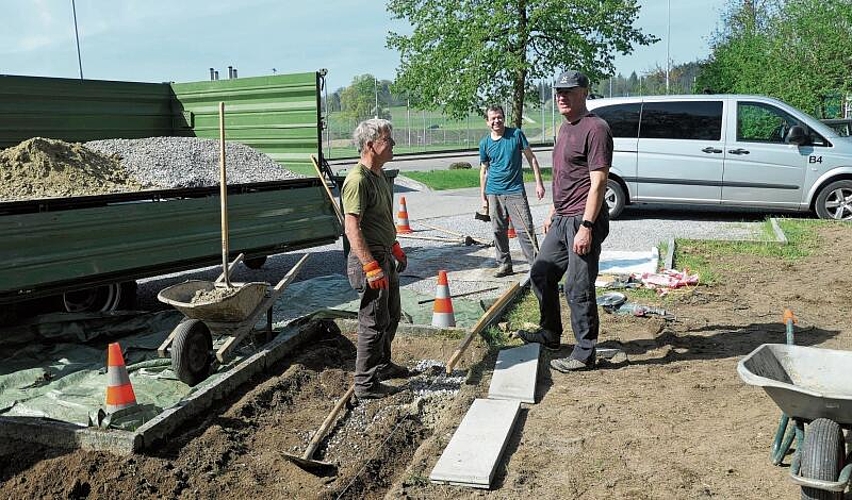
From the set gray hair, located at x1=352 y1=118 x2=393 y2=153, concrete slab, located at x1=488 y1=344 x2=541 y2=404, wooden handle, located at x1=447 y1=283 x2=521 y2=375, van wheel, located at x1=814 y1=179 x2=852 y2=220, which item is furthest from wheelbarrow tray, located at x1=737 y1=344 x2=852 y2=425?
van wheel, located at x1=814 y1=179 x2=852 y2=220

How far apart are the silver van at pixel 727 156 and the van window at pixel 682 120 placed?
15 millimetres

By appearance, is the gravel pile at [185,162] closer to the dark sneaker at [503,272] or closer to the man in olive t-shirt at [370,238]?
the dark sneaker at [503,272]

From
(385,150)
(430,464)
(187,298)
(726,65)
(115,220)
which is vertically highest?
(726,65)

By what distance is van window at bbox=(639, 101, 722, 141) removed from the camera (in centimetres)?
1195

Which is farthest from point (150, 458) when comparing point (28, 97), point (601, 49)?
point (601, 49)

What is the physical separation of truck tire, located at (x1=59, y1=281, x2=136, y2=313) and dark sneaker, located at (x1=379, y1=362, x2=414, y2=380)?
2850mm

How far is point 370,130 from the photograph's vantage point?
4770 mm

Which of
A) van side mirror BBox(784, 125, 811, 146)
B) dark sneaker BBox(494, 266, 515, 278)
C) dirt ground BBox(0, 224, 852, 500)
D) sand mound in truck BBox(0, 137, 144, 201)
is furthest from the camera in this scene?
van side mirror BBox(784, 125, 811, 146)

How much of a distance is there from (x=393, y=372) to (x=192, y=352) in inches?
55.7

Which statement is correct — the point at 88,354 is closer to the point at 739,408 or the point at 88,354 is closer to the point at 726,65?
the point at 739,408

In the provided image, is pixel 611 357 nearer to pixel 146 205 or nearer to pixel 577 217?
pixel 577 217

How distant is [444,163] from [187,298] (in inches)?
1069

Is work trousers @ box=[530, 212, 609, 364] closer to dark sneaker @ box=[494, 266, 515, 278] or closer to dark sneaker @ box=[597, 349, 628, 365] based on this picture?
dark sneaker @ box=[597, 349, 628, 365]

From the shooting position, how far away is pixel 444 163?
106 feet
